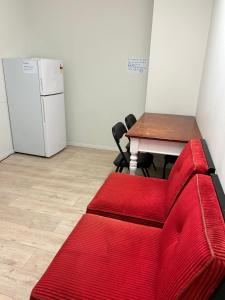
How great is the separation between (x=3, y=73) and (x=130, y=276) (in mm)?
3234

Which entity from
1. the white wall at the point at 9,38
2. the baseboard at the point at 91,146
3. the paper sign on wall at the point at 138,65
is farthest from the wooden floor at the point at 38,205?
the paper sign on wall at the point at 138,65

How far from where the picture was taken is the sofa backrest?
69 cm

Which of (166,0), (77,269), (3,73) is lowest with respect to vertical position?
(77,269)

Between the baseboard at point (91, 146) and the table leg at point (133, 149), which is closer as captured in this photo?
the table leg at point (133, 149)

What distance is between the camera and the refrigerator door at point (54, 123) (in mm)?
3381

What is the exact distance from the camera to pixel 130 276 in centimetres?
104

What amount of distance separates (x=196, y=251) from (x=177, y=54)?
2.65 m

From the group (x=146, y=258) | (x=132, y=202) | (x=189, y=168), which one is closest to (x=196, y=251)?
(x=146, y=258)

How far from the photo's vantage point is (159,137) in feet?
6.77

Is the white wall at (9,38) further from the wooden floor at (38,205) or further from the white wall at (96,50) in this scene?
the wooden floor at (38,205)

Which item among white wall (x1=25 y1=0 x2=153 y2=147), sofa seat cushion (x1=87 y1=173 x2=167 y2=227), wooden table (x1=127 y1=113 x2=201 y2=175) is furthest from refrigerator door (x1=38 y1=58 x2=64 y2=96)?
sofa seat cushion (x1=87 y1=173 x2=167 y2=227)

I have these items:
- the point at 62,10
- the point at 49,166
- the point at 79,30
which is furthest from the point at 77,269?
the point at 62,10

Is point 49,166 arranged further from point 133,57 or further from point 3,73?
point 133,57

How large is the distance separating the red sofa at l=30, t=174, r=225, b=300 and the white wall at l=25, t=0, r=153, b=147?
259 centimetres
